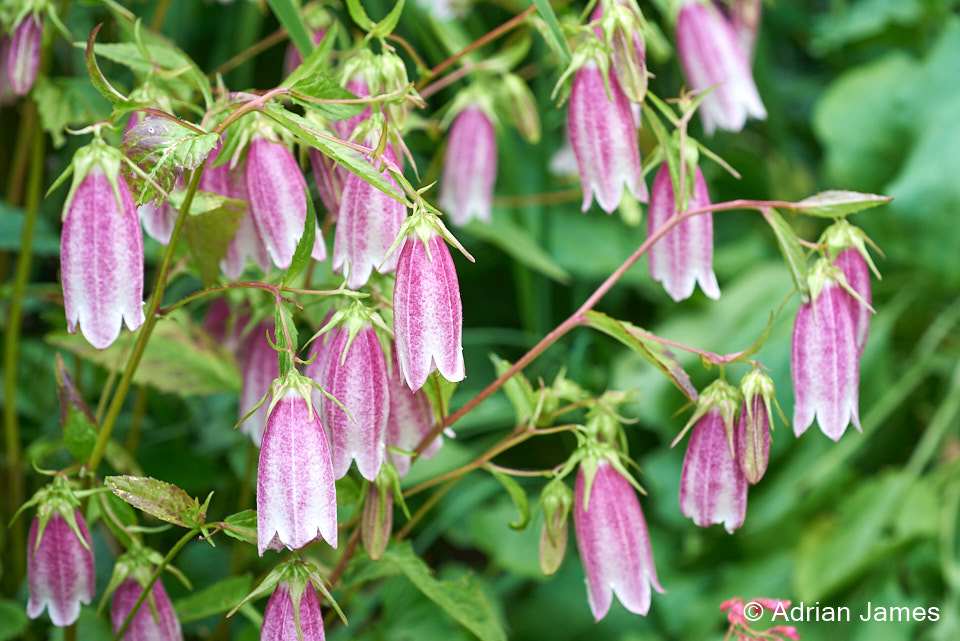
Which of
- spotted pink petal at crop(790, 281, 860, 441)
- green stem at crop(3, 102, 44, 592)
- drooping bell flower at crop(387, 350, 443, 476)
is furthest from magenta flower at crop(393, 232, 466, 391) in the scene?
green stem at crop(3, 102, 44, 592)

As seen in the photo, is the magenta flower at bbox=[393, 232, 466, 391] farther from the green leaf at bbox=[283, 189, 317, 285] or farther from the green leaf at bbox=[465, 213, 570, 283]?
the green leaf at bbox=[465, 213, 570, 283]

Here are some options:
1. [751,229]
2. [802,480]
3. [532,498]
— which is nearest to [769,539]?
[802,480]

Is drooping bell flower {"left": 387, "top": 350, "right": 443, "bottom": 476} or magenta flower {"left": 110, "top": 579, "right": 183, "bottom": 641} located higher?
drooping bell flower {"left": 387, "top": 350, "right": 443, "bottom": 476}

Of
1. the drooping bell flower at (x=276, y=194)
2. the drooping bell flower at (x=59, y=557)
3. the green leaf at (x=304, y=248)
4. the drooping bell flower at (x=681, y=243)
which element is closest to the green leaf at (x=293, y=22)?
the drooping bell flower at (x=276, y=194)

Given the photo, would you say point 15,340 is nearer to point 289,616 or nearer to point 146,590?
point 146,590

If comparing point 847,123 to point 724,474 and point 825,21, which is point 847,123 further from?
point 724,474
